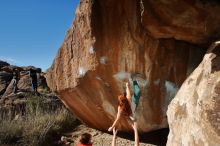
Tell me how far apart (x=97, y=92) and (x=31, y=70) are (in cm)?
1032

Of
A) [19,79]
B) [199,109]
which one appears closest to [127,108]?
[199,109]

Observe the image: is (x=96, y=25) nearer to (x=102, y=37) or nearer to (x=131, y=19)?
(x=102, y=37)

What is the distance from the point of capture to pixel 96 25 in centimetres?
773

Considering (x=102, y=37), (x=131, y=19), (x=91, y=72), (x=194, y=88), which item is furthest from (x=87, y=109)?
(x=194, y=88)

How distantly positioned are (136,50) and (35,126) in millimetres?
4303

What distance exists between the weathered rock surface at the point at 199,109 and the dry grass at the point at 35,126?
4.77 meters

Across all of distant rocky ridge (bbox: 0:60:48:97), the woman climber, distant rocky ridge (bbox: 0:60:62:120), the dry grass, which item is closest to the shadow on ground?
the dry grass

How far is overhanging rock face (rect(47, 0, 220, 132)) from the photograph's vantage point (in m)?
6.80

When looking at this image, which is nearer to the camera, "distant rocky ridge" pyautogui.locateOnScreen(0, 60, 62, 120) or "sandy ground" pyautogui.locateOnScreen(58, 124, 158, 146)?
"sandy ground" pyautogui.locateOnScreen(58, 124, 158, 146)

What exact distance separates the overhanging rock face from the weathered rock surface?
0.84 m

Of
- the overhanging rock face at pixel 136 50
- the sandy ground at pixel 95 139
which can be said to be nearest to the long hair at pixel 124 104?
the overhanging rock face at pixel 136 50

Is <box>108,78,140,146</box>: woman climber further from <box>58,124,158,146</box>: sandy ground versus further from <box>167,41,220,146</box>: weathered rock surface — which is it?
<box>58,124,158,146</box>: sandy ground

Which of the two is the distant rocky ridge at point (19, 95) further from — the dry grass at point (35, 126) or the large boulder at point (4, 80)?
the dry grass at point (35, 126)

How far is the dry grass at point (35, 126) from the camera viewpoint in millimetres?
10148
